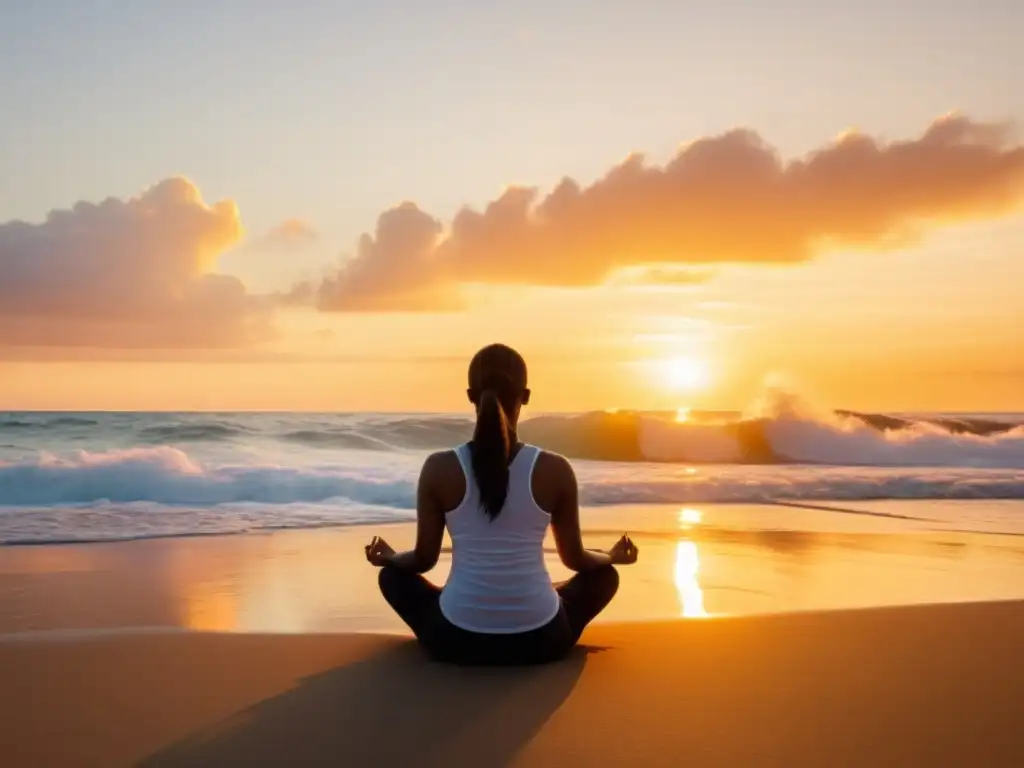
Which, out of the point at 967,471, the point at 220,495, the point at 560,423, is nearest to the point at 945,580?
the point at 220,495

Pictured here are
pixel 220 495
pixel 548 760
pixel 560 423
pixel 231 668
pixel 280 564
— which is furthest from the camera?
pixel 560 423

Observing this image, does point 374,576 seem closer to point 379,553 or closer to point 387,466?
point 379,553

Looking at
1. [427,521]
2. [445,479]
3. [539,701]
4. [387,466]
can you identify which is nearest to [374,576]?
[427,521]

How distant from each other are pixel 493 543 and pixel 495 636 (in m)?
0.44

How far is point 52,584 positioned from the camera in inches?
301

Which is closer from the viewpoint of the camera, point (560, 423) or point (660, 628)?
point (660, 628)

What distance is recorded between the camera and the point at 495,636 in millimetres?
4500

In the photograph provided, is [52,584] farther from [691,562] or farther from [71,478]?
[71,478]

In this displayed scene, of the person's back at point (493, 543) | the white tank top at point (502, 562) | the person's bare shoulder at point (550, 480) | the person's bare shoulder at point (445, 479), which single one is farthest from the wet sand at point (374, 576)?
the person's bare shoulder at point (550, 480)

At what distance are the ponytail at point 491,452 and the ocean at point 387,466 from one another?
751cm

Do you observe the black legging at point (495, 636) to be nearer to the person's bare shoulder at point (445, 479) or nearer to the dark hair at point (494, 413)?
the person's bare shoulder at point (445, 479)

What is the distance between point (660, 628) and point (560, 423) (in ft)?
85.9

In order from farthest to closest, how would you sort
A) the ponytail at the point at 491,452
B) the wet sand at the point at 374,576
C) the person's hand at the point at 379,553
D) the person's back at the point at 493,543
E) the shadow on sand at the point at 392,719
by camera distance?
the wet sand at the point at 374,576
the person's hand at the point at 379,553
the person's back at the point at 493,543
the ponytail at the point at 491,452
the shadow on sand at the point at 392,719

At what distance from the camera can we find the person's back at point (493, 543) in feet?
14.1
